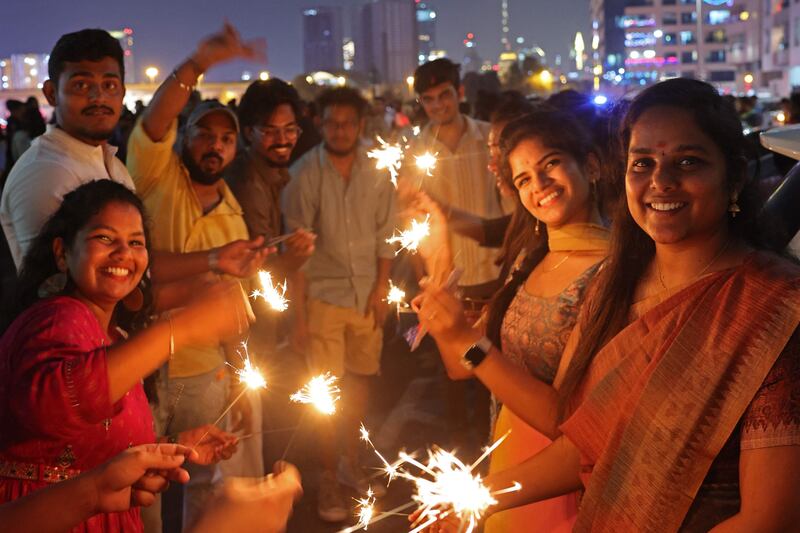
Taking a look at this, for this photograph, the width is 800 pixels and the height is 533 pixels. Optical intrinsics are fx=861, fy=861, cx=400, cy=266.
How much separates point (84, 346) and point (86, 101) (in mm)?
1564

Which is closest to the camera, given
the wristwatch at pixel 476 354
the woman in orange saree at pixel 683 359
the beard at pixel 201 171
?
the woman in orange saree at pixel 683 359

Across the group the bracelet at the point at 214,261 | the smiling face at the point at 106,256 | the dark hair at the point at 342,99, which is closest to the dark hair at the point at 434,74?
the dark hair at the point at 342,99

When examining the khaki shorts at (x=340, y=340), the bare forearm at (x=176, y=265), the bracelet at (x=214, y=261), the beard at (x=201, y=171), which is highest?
the beard at (x=201, y=171)

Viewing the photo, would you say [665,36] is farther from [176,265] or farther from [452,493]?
[452,493]

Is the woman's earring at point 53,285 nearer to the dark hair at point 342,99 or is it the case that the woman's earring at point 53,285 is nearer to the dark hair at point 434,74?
the dark hair at point 342,99

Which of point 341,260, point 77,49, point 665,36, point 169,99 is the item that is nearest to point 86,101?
point 77,49

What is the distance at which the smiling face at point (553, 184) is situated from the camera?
2.99 m

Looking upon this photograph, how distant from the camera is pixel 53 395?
2.24 m

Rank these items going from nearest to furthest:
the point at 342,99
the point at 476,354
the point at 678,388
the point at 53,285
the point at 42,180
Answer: the point at 678,388
the point at 476,354
the point at 53,285
the point at 42,180
the point at 342,99

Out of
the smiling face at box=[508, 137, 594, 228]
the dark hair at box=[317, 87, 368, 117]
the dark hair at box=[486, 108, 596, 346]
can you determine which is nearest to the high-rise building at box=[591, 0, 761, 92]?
the dark hair at box=[317, 87, 368, 117]

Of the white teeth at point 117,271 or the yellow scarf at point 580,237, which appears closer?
the white teeth at point 117,271

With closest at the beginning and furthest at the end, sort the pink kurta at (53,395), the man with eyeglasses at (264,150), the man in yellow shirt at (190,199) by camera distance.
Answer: the pink kurta at (53,395)
the man in yellow shirt at (190,199)
the man with eyeglasses at (264,150)

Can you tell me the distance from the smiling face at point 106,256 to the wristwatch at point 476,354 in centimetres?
106

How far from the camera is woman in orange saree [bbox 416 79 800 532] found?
5.75 feet
